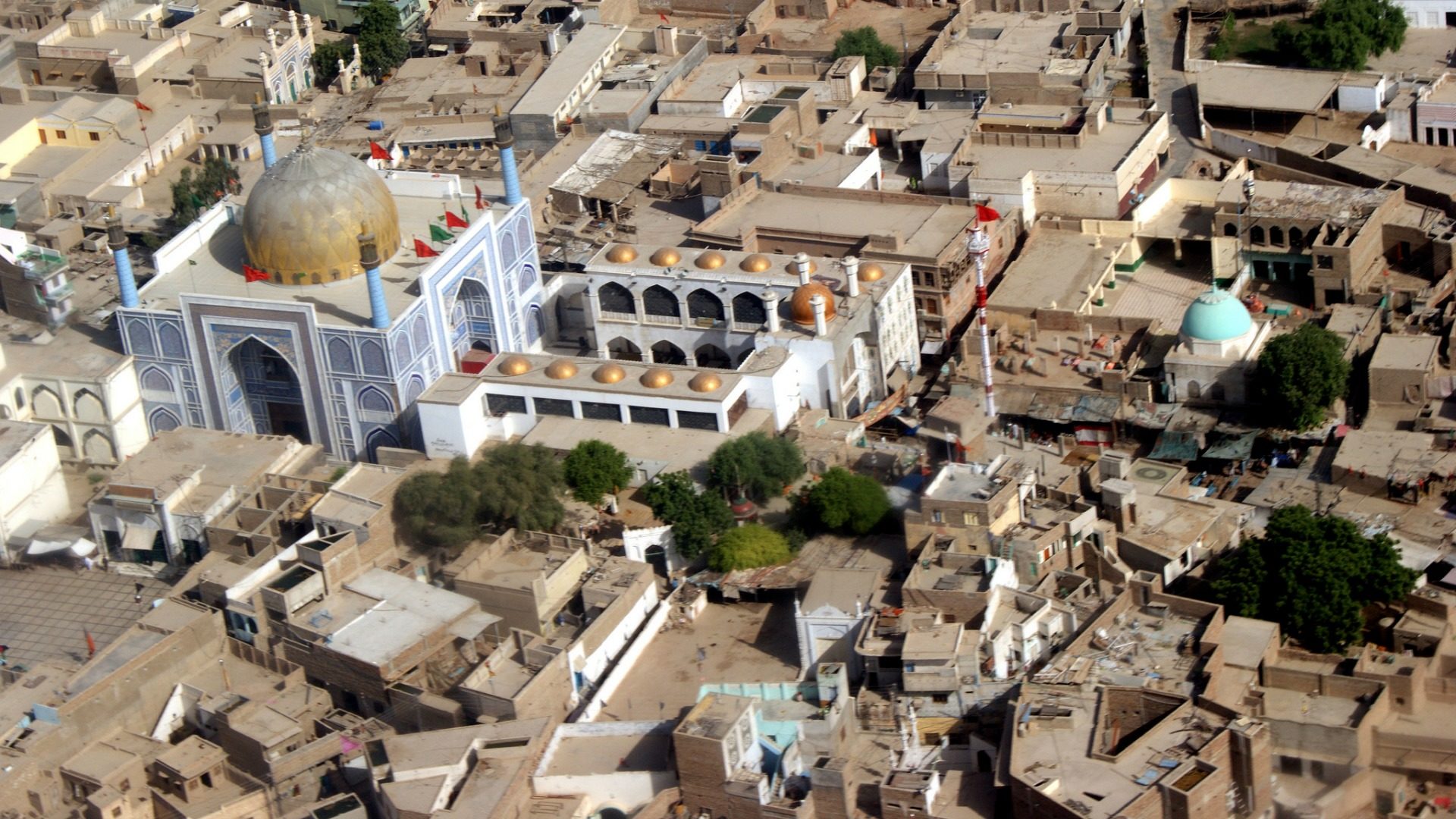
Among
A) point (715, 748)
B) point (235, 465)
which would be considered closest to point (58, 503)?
point (235, 465)

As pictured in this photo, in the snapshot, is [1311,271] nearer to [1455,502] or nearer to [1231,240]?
[1231,240]

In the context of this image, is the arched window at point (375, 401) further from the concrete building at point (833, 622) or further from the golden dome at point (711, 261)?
the concrete building at point (833, 622)

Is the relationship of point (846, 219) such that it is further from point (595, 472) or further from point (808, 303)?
point (595, 472)

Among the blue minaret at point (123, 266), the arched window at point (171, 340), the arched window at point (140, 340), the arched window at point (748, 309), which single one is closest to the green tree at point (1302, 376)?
the arched window at point (748, 309)

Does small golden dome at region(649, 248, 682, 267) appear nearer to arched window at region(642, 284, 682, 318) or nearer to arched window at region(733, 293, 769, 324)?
arched window at region(642, 284, 682, 318)

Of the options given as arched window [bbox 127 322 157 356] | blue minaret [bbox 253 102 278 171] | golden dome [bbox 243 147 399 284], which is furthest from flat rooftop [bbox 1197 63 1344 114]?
arched window [bbox 127 322 157 356]

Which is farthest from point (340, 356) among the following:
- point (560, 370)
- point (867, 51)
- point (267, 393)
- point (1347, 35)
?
point (1347, 35)
